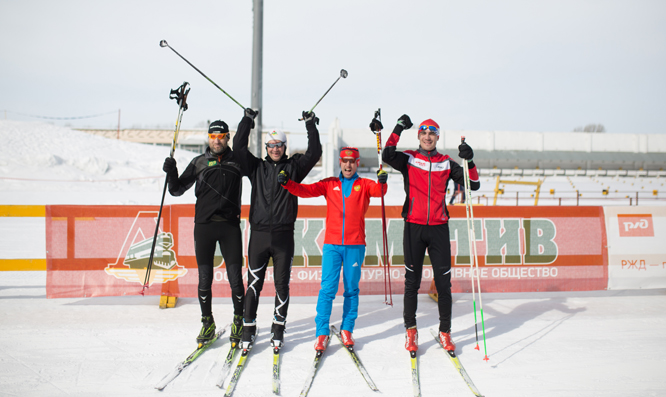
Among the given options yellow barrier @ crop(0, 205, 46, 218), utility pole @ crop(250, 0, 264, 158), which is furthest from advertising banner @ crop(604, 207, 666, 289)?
yellow barrier @ crop(0, 205, 46, 218)

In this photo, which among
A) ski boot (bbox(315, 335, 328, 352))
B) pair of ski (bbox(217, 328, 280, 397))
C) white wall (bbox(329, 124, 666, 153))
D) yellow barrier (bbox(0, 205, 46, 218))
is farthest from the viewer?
white wall (bbox(329, 124, 666, 153))

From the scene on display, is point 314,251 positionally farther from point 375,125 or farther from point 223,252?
point 375,125

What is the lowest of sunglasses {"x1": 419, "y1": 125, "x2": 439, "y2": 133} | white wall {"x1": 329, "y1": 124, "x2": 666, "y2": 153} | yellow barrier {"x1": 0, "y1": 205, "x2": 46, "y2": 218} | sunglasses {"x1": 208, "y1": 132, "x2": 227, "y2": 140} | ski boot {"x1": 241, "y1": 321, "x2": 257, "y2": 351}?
ski boot {"x1": 241, "y1": 321, "x2": 257, "y2": 351}

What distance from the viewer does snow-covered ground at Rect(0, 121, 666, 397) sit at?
133 inches

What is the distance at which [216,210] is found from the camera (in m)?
4.01

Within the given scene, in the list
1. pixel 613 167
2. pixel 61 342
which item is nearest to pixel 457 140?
pixel 613 167

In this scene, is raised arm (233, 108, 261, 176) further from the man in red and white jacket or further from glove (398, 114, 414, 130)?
glove (398, 114, 414, 130)

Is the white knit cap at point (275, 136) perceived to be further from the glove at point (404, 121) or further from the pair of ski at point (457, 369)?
the pair of ski at point (457, 369)

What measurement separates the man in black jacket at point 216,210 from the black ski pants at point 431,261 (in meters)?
1.69

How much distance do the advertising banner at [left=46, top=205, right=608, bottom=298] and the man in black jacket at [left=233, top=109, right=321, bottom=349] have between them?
5.64 ft

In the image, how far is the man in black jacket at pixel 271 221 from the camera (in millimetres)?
3949

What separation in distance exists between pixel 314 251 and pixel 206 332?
2073mm

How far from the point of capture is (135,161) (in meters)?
30.9

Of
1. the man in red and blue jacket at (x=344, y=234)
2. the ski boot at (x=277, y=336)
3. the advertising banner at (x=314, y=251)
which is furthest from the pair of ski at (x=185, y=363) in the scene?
the advertising banner at (x=314, y=251)
